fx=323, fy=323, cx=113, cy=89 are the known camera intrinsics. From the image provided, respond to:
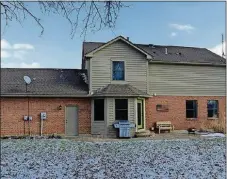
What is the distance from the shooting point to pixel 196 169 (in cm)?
818

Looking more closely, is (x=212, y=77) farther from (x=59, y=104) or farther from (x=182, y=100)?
(x=59, y=104)

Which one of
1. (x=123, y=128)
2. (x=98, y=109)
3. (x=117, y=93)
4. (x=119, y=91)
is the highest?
(x=119, y=91)

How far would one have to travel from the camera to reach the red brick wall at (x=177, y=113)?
775 inches

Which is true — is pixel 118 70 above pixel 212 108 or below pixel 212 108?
above

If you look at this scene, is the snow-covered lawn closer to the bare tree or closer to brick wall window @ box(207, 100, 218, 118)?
the bare tree

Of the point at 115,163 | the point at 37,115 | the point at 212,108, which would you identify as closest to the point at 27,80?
the point at 37,115

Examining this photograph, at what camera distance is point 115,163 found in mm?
9133

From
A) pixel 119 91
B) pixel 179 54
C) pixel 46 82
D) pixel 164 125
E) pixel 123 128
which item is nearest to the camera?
pixel 123 128

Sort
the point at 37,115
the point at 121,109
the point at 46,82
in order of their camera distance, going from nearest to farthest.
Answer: the point at 37,115, the point at 121,109, the point at 46,82

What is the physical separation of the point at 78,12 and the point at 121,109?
1323 centimetres

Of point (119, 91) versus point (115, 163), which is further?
point (119, 91)

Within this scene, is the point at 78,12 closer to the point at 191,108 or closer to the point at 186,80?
the point at 186,80

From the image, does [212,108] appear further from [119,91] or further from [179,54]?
[119,91]

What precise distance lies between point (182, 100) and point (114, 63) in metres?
5.05
